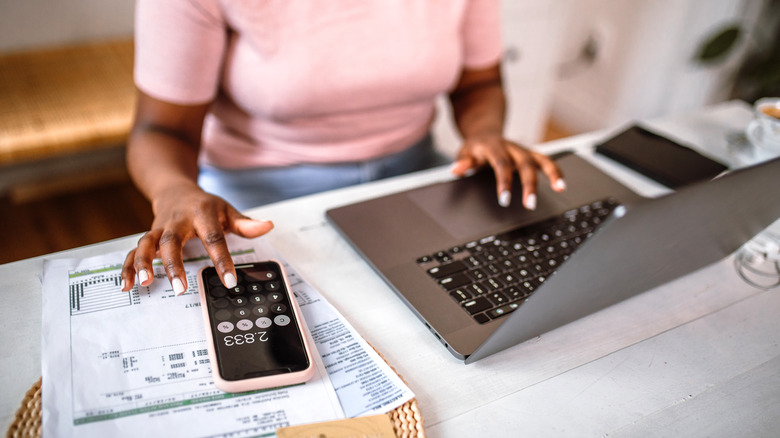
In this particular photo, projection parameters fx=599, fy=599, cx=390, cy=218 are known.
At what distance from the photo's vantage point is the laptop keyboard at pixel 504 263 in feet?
1.96

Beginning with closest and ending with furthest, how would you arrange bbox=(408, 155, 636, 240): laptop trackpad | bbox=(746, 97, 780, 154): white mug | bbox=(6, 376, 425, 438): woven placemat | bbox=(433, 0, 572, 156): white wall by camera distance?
1. bbox=(6, 376, 425, 438): woven placemat
2. bbox=(408, 155, 636, 240): laptop trackpad
3. bbox=(746, 97, 780, 154): white mug
4. bbox=(433, 0, 572, 156): white wall

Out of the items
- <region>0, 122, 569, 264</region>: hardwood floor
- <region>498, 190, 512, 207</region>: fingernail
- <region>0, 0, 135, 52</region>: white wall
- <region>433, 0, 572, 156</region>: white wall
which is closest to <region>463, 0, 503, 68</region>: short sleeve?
<region>498, 190, 512, 207</region>: fingernail

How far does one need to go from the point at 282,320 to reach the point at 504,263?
25cm

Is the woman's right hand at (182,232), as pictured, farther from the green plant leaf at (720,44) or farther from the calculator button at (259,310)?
the green plant leaf at (720,44)

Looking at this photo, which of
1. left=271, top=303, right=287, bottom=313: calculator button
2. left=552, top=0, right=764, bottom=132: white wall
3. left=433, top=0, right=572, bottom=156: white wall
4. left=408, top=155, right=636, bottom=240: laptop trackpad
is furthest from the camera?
left=552, top=0, right=764, bottom=132: white wall

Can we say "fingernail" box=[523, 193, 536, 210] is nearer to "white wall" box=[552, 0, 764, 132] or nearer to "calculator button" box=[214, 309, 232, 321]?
"calculator button" box=[214, 309, 232, 321]

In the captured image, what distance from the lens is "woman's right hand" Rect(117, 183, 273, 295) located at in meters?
0.55

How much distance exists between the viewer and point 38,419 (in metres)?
0.45

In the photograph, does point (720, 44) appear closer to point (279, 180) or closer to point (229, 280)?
point (279, 180)

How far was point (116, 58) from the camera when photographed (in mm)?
A: 1678

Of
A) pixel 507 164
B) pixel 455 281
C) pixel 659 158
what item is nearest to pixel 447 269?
pixel 455 281

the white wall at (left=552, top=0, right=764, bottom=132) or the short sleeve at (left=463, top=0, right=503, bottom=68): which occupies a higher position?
the short sleeve at (left=463, top=0, right=503, bottom=68)

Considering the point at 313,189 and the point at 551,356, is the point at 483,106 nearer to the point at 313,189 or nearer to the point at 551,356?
the point at 313,189

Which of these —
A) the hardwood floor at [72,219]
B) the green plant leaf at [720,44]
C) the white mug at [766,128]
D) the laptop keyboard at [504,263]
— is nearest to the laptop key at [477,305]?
the laptop keyboard at [504,263]
